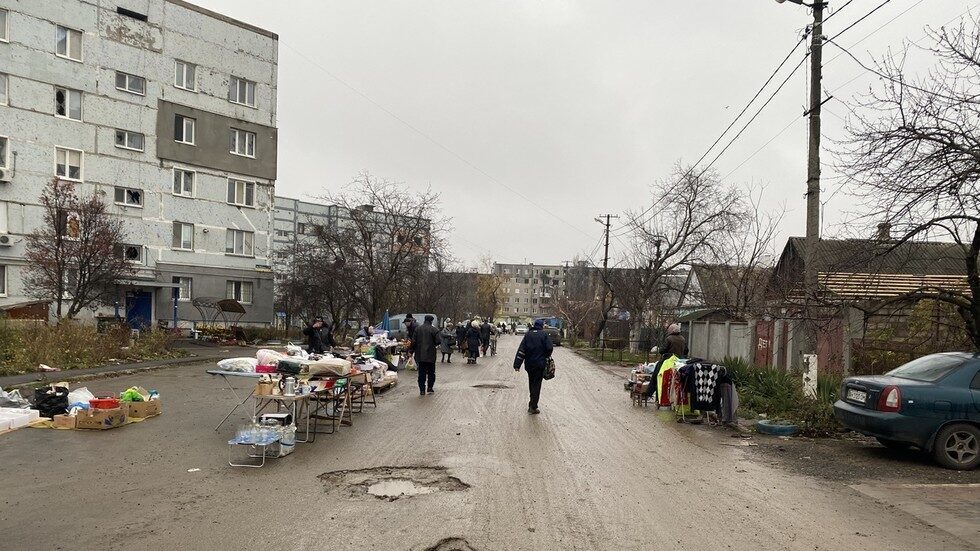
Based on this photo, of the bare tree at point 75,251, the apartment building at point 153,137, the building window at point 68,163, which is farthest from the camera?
the building window at point 68,163

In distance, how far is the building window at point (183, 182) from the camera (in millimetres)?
35594

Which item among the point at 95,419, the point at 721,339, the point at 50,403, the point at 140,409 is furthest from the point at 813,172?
the point at 50,403

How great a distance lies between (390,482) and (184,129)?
34399mm

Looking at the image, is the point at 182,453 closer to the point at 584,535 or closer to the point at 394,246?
the point at 584,535

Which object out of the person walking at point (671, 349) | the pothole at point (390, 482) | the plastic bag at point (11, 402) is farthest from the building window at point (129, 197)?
the pothole at point (390, 482)

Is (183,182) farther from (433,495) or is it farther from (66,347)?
(433,495)

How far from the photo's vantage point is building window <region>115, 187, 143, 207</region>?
33344 mm

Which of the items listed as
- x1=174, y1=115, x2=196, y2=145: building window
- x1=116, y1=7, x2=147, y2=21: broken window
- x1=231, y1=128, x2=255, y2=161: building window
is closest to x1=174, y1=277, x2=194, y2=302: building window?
x1=174, y1=115, x2=196, y2=145: building window

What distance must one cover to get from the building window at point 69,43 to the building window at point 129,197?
6553 mm

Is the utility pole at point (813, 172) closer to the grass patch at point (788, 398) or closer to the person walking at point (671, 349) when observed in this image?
the grass patch at point (788, 398)

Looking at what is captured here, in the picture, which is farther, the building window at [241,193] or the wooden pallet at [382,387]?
the building window at [241,193]

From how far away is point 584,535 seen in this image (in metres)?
5.38

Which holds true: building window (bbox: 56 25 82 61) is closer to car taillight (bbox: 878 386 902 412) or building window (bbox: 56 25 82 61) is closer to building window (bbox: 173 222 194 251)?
building window (bbox: 173 222 194 251)

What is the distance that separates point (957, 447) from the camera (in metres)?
8.54
